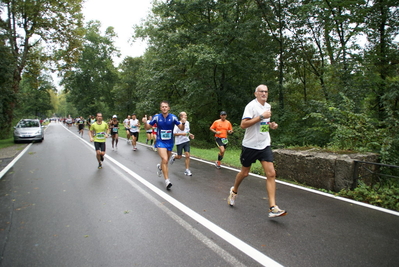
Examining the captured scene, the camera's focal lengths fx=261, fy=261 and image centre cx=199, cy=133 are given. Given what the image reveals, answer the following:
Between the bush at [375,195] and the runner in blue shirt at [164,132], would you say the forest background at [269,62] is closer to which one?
the bush at [375,195]

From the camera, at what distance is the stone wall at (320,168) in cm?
564

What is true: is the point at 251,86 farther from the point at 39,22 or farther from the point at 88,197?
the point at 39,22

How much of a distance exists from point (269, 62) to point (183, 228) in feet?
50.8

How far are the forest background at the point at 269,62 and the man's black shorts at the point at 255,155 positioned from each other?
370cm

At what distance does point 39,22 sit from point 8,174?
2024 centimetres

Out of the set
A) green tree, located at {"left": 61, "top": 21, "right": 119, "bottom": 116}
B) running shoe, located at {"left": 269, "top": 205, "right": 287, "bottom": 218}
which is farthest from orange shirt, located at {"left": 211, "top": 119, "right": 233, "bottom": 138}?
green tree, located at {"left": 61, "top": 21, "right": 119, "bottom": 116}

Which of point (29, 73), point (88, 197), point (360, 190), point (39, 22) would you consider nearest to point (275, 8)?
point (360, 190)

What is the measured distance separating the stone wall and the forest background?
1.16 m

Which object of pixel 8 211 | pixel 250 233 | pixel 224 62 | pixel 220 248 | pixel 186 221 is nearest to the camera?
pixel 220 248

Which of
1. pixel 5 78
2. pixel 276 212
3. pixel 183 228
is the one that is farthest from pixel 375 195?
pixel 5 78

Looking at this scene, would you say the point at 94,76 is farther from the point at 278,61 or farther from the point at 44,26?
the point at 278,61

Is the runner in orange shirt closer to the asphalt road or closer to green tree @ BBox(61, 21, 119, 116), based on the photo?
the asphalt road

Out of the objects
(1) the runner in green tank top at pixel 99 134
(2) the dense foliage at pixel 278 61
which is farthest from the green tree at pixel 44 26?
(1) the runner in green tank top at pixel 99 134

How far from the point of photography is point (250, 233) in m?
3.59
